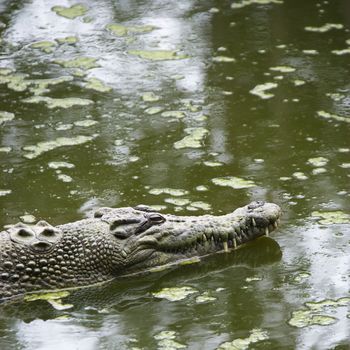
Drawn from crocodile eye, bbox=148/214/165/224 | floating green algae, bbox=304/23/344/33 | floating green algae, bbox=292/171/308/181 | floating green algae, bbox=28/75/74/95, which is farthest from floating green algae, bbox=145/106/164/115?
floating green algae, bbox=304/23/344/33

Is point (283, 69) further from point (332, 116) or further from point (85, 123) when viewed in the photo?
point (85, 123)

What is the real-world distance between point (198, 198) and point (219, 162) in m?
0.73

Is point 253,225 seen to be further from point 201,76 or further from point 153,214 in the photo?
point 201,76

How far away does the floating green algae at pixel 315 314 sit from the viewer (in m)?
5.64

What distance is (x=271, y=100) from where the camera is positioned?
31.0 feet

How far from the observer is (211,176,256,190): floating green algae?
7.68 meters

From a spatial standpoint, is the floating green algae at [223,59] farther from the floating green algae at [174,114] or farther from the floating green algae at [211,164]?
the floating green algae at [211,164]

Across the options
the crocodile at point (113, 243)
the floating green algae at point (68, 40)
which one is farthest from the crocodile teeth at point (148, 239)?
the floating green algae at point (68, 40)

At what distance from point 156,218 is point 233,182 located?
121cm

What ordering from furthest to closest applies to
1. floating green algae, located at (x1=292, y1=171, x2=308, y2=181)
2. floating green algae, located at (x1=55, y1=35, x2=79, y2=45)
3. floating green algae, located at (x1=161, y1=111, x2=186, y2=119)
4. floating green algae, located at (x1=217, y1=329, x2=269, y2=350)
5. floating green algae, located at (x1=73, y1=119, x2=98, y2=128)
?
floating green algae, located at (x1=55, y1=35, x2=79, y2=45)
floating green algae, located at (x1=161, y1=111, x2=186, y2=119)
floating green algae, located at (x1=73, y1=119, x2=98, y2=128)
floating green algae, located at (x1=292, y1=171, x2=308, y2=181)
floating green algae, located at (x1=217, y1=329, x2=269, y2=350)

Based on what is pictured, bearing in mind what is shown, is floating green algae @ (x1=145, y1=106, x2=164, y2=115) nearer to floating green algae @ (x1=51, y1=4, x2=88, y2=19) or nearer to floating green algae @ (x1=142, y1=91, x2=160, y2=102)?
floating green algae @ (x1=142, y1=91, x2=160, y2=102)

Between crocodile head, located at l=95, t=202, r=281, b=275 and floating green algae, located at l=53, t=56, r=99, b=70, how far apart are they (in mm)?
4065

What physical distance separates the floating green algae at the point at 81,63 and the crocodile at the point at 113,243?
13.1 feet

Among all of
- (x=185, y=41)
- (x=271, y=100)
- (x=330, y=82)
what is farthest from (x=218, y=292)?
(x=185, y=41)
